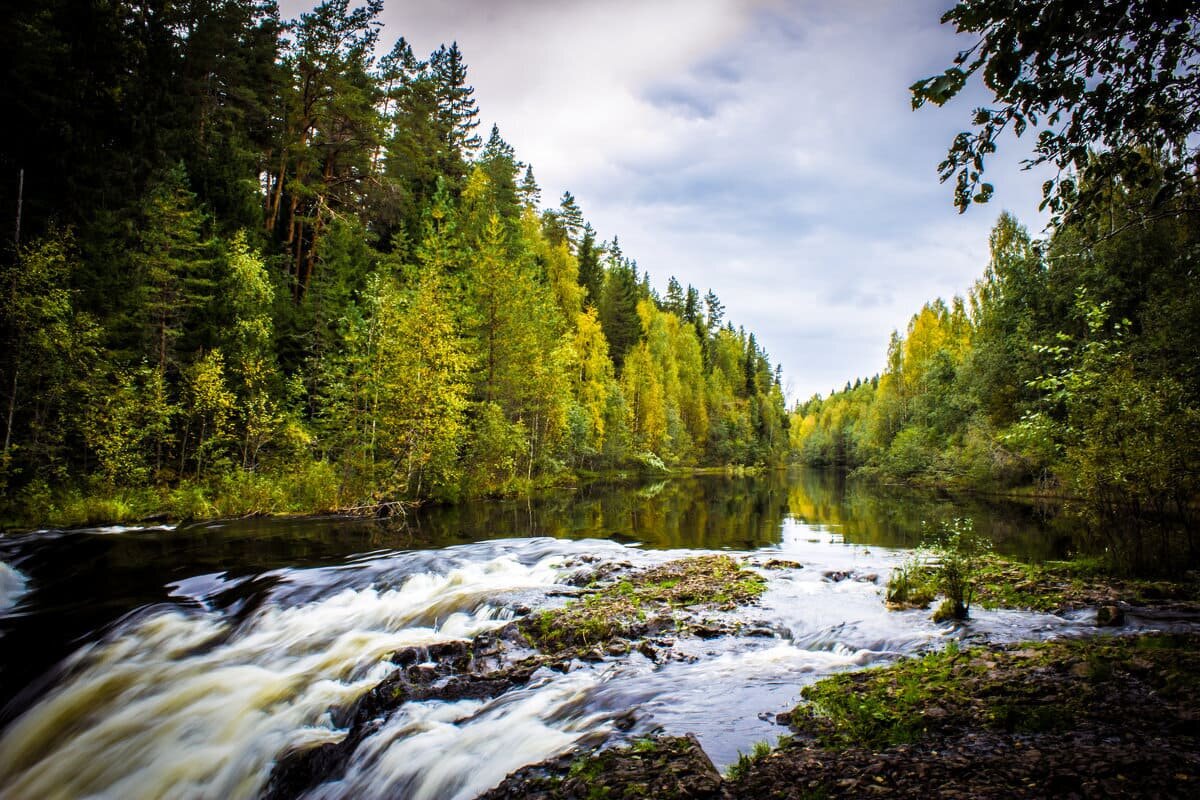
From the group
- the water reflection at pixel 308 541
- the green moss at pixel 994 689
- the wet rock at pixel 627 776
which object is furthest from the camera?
the water reflection at pixel 308 541

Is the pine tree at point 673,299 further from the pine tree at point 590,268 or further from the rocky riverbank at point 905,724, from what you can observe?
the rocky riverbank at point 905,724

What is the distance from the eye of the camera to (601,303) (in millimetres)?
59281

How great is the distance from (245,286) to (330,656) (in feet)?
62.7

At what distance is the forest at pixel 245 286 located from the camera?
15.2 metres

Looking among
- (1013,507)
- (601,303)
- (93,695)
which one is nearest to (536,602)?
(93,695)

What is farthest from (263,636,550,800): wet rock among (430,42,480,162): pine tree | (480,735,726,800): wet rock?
(430,42,480,162): pine tree

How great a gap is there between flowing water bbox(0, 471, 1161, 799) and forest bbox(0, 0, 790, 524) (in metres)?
4.18

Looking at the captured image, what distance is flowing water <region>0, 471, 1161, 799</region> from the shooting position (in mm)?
5113

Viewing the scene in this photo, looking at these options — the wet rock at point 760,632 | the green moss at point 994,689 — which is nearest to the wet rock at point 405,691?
the wet rock at point 760,632

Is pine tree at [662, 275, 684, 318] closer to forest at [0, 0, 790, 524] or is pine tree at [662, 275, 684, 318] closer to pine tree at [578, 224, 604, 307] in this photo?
pine tree at [578, 224, 604, 307]

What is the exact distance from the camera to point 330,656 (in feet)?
24.7

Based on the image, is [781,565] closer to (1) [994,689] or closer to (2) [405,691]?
(1) [994,689]

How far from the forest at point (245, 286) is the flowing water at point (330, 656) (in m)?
4.18

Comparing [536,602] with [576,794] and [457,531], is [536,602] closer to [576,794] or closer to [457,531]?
[576,794]
